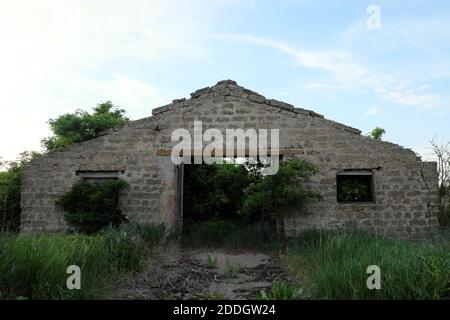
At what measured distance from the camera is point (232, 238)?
9.02 metres

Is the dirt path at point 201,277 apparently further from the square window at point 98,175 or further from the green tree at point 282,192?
the square window at point 98,175

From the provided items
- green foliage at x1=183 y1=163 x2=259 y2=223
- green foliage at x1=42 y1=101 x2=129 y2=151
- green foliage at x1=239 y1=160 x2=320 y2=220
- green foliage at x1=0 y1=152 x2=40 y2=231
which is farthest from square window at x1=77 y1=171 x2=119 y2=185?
green foliage at x1=42 y1=101 x2=129 y2=151

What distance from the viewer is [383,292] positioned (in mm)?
3928

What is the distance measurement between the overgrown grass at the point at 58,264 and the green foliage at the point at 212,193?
225 inches

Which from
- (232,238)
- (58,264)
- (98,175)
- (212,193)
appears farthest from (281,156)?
(58,264)

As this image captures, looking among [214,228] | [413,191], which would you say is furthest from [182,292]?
[413,191]

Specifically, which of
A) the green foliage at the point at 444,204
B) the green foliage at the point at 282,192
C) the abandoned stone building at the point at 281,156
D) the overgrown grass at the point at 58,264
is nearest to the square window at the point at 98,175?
the abandoned stone building at the point at 281,156

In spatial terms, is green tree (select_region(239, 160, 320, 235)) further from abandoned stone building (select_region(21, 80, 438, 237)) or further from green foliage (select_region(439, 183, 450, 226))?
green foliage (select_region(439, 183, 450, 226))

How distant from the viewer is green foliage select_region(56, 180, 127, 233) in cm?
876

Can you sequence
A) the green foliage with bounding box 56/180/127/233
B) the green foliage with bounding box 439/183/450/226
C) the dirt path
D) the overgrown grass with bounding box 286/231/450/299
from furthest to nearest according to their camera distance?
the green foliage with bounding box 439/183/450/226, the green foliage with bounding box 56/180/127/233, the dirt path, the overgrown grass with bounding box 286/231/450/299

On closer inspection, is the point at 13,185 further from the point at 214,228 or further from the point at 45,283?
the point at 45,283

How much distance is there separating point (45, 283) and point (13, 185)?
823 centimetres

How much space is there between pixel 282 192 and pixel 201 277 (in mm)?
2810

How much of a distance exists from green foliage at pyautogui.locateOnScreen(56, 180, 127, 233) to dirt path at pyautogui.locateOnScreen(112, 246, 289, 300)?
1858mm
